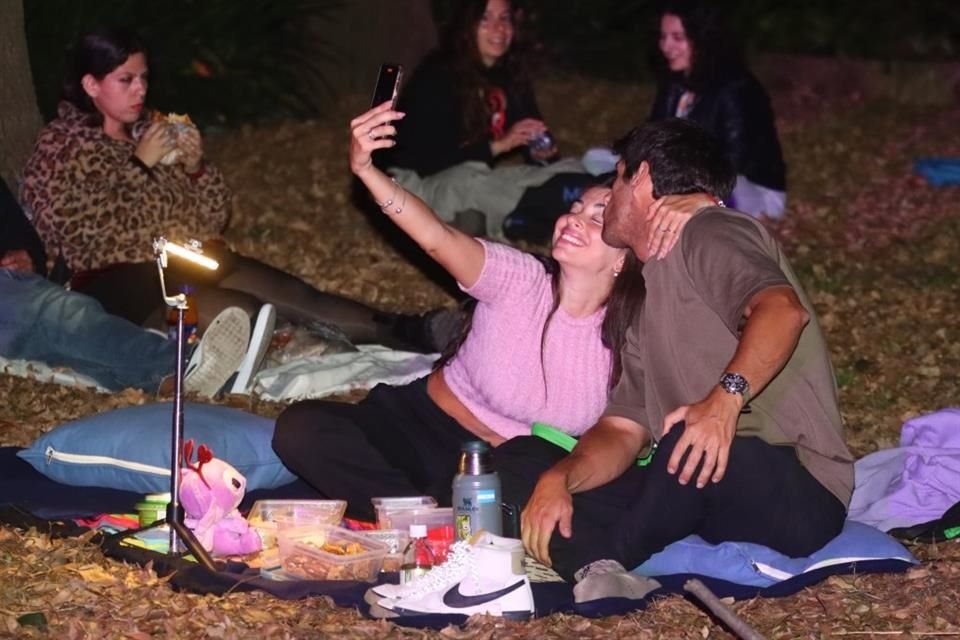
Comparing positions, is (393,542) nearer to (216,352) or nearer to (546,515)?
(546,515)

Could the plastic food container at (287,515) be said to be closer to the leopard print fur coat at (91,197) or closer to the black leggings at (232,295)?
the black leggings at (232,295)

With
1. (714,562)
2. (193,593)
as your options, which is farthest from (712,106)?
(193,593)

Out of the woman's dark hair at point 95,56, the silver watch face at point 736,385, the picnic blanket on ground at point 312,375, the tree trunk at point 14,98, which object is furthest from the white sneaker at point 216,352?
the silver watch face at point 736,385

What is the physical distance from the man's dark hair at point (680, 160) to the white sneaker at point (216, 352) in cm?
253

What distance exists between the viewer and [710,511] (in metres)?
4.77

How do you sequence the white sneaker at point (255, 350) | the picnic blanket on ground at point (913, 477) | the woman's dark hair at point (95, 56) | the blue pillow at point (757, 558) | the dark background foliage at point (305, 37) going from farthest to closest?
1. the dark background foliage at point (305, 37)
2. the woman's dark hair at point (95, 56)
3. the white sneaker at point (255, 350)
4. the picnic blanket on ground at point (913, 477)
5. the blue pillow at point (757, 558)

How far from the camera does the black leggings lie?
7375 millimetres

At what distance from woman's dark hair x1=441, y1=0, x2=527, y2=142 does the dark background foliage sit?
0.43 m

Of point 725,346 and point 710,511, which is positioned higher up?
point 725,346

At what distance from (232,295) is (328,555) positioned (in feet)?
9.18

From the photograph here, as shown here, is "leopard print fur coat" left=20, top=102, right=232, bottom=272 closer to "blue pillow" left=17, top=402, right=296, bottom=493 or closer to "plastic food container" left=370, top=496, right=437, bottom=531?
"blue pillow" left=17, top=402, right=296, bottom=493

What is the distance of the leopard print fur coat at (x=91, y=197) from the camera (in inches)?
295

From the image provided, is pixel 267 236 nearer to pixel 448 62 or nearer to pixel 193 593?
pixel 448 62

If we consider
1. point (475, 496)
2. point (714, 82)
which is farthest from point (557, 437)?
point (714, 82)
